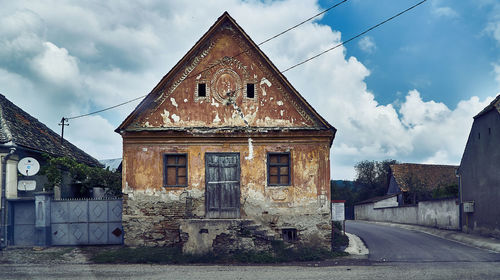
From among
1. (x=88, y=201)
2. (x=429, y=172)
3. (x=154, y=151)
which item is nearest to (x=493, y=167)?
(x=154, y=151)

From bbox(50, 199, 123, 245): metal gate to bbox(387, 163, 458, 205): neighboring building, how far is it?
102 feet

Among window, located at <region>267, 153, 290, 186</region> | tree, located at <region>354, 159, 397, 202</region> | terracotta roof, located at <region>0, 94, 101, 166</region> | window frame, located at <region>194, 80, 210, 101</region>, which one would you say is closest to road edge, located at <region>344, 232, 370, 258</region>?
window, located at <region>267, 153, 290, 186</region>

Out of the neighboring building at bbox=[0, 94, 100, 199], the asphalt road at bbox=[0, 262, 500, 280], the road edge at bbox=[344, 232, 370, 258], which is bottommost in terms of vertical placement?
the road edge at bbox=[344, 232, 370, 258]

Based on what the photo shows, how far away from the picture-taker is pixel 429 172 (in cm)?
4509

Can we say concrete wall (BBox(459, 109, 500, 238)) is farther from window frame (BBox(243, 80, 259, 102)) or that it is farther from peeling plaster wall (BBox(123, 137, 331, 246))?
window frame (BBox(243, 80, 259, 102))

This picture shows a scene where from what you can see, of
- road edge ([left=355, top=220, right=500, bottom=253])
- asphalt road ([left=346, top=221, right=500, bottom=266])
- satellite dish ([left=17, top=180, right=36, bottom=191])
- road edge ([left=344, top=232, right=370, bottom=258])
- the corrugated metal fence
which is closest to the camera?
asphalt road ([left=346, top=221, right=500, bottom=266])

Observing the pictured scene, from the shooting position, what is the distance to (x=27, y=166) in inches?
647

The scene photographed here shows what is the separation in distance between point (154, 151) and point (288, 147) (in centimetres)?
495

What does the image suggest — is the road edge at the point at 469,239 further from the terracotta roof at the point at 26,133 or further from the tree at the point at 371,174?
the tree at the point at 371,174

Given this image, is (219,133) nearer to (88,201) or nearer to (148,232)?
(148,232)

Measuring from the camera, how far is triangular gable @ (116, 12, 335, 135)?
16375 mm

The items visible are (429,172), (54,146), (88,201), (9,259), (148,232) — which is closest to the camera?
(9,259)

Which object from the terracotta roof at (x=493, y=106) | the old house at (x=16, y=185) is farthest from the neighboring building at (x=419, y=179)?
the old house at (x=16, y=185)

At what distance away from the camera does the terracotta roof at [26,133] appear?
17.5 metres
